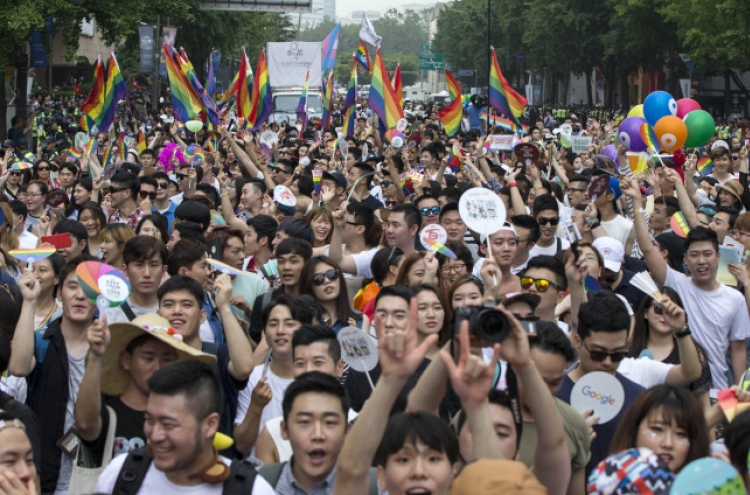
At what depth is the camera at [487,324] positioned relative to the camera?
12.0 feet

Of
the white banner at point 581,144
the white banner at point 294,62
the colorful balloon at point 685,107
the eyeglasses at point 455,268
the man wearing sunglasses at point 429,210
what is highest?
the white banner at point 294,62

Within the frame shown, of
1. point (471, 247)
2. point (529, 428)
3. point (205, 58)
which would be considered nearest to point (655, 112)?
point (471, 247)

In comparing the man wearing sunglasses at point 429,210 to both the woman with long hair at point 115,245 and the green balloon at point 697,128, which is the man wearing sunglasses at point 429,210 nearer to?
the woman with long hair at point 115,245

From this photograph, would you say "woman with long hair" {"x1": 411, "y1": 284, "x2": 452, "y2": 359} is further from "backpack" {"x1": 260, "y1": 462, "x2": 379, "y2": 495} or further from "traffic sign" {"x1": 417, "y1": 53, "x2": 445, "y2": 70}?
"traffic sign" {"x1": 417, "y1": 53, "x2": 445, "y2": 70}

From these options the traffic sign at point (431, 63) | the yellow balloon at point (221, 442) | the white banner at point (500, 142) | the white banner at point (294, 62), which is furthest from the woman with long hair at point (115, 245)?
the traffic sign at point (431, 63)

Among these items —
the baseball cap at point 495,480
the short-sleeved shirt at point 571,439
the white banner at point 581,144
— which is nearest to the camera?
the baseball cap at point 495,480

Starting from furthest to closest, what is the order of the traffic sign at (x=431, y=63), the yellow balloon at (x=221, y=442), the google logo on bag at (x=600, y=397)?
the traffic sign at (x=431, y=63)
the google logo on bag at (x=600, y=397)
the yellow balloon at (x=221, y=442)

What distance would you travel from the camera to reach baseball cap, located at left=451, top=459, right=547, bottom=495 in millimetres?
3061

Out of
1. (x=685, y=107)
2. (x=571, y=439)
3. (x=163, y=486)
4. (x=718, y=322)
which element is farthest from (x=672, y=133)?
(x=163, y=486)

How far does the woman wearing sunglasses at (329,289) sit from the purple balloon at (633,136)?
6032 millimetres

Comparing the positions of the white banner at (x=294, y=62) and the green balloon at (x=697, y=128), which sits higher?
the white banner at (x=294, y=62)

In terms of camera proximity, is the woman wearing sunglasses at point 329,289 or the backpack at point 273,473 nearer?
the backpack at point 273,473

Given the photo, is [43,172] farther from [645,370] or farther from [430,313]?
[645,370]

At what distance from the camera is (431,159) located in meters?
15.3
